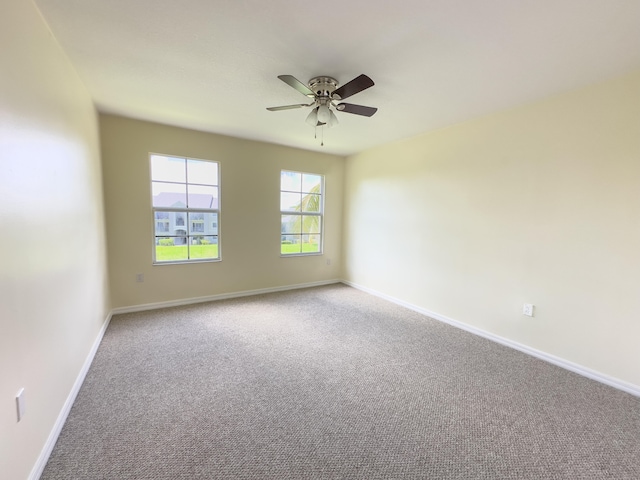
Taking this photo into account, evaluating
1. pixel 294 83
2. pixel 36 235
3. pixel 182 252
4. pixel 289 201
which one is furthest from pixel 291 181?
pixel 36 235

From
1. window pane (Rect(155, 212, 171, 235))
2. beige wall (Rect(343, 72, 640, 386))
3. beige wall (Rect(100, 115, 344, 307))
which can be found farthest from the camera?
window pane (Rect(155, 212, 171, 235))

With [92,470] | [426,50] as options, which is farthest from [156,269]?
[426,50]

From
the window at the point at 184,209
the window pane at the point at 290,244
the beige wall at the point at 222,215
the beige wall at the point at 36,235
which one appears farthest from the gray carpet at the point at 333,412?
the window pane at the point at 290,244

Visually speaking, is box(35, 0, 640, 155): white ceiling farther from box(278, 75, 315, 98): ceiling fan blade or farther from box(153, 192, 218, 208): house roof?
box(153, 192, 218, 208): house roof

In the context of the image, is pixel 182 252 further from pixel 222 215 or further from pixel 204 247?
pixel 222 215

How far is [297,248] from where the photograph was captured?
192 inches

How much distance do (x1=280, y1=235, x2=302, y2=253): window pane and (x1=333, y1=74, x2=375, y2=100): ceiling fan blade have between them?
2.83 meters

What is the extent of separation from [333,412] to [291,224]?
10.9 feet

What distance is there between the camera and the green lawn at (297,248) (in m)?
4.72

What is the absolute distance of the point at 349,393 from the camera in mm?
2053

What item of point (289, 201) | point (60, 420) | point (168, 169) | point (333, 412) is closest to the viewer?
point (60, 420)

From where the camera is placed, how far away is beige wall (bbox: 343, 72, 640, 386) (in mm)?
2170

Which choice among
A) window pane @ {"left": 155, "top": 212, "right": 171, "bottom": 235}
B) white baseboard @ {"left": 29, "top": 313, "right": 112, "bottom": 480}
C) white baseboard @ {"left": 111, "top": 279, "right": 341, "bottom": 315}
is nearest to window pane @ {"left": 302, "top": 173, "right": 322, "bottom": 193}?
white baseboard @ {"left": 111, "top": 279, "right": 341, "bottom": 315}

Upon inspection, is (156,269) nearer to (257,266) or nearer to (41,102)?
(257,266)
